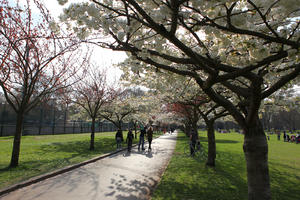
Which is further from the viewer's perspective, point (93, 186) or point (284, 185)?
point (284, 185)

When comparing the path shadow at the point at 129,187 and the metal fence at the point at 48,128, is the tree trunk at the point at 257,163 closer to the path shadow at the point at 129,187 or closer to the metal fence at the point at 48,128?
the path shadow at the point at 129,187

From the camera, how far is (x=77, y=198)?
14.5ft

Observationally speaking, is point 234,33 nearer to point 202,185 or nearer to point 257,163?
point 257,163

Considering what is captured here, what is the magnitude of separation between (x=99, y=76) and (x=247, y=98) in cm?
1182

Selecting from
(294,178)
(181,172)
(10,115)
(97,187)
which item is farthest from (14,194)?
(10,115)

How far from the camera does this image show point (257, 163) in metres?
3.59

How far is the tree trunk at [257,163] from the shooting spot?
3529 mm

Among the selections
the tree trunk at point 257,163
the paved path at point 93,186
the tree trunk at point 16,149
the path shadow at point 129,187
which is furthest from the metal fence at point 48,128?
the tree trunk at point 257,163

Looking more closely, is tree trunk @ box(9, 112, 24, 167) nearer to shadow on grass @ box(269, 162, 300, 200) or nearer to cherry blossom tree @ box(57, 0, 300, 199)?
cherry blossom tree @ box(57, 0, 300, 199)

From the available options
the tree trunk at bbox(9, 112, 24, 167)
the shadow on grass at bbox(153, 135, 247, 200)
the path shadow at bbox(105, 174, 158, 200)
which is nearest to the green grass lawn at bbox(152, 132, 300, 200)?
the shadow on grass at bbox(153, 135, 247, 200)

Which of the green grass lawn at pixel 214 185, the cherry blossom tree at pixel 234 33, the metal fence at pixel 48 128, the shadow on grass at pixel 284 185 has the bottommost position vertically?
the shadow on grass at pixel 284 185

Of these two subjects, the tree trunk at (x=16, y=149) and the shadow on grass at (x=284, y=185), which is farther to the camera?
the tree trunk at (x=16, y=149)

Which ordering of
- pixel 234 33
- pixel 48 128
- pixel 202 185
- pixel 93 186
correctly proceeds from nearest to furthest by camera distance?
pixel 234 33
pixel 93 186
pixel 202 185
pixel 48 128

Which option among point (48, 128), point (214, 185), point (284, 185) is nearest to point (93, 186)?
point (214, 185)
